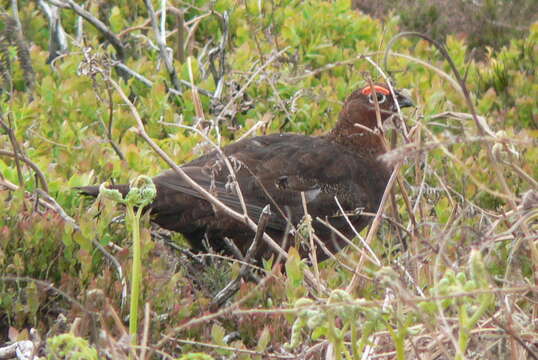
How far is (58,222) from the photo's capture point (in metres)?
4.04

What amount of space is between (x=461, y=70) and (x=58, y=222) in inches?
193

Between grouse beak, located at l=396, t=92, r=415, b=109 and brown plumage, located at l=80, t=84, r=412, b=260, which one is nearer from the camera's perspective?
brown plumage, located at l=80, t=84, r=412, b=260

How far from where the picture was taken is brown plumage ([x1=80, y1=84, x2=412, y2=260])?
190 inches

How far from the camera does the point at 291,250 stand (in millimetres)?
3492

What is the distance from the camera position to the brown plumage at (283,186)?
→ 4.82 metres

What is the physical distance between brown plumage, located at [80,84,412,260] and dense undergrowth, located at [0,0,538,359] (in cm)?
16

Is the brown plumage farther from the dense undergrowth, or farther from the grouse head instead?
the dense undergrowth

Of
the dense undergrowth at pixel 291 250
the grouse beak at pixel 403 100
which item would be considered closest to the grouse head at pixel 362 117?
the grouse beak at pixel 403 100

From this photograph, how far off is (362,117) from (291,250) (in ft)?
7.64

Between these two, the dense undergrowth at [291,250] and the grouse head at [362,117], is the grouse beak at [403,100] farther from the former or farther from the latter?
the dense undergrowth at [291,250]

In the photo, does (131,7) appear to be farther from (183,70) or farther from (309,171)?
(309,171)

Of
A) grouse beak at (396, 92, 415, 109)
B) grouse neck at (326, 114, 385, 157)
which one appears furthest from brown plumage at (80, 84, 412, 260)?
grouse beak at (396, 92, 415, 109)

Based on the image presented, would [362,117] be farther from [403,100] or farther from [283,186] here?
[283,186]

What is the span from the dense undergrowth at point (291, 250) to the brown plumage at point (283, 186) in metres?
0.16
